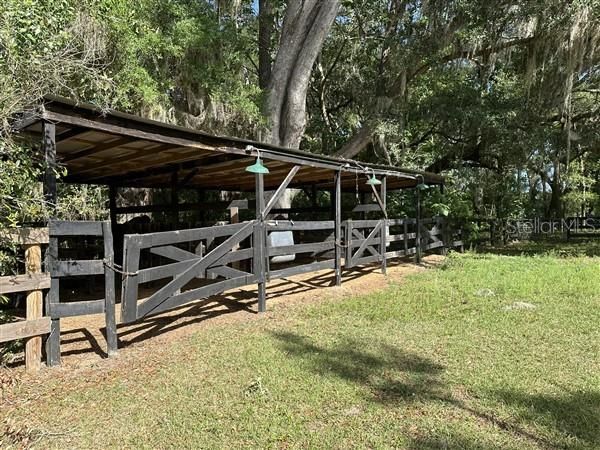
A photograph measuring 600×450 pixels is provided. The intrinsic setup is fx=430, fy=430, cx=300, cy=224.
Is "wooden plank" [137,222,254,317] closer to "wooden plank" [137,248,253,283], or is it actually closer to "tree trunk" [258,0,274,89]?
"wooden plank" [137,248,253,283]

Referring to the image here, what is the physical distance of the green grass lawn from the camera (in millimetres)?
2699

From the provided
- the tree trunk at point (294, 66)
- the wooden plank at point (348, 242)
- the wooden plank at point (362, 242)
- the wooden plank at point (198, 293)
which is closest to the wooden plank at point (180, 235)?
the wooden plank at point (198, 293)

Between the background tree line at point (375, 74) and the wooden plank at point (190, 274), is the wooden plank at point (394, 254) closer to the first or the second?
the background tree line at point (375, 74)

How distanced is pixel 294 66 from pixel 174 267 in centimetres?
786

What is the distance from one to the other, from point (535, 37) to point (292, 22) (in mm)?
6309

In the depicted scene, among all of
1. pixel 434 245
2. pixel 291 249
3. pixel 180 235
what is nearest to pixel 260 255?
pixel 291 249

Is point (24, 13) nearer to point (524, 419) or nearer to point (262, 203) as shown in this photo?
point (262, 203)

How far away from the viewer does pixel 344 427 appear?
2793 mm

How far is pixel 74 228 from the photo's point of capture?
12.7 ft

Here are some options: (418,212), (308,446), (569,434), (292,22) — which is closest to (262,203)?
(308,446)

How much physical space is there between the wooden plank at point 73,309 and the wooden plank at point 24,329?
79mm

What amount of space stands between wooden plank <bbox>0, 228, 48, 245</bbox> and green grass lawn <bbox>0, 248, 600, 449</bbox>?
119 cm

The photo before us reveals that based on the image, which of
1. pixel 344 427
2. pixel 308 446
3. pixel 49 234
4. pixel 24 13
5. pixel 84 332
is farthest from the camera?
pixel 84 332

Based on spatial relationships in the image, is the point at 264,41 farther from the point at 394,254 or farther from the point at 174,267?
the point at 174,267
